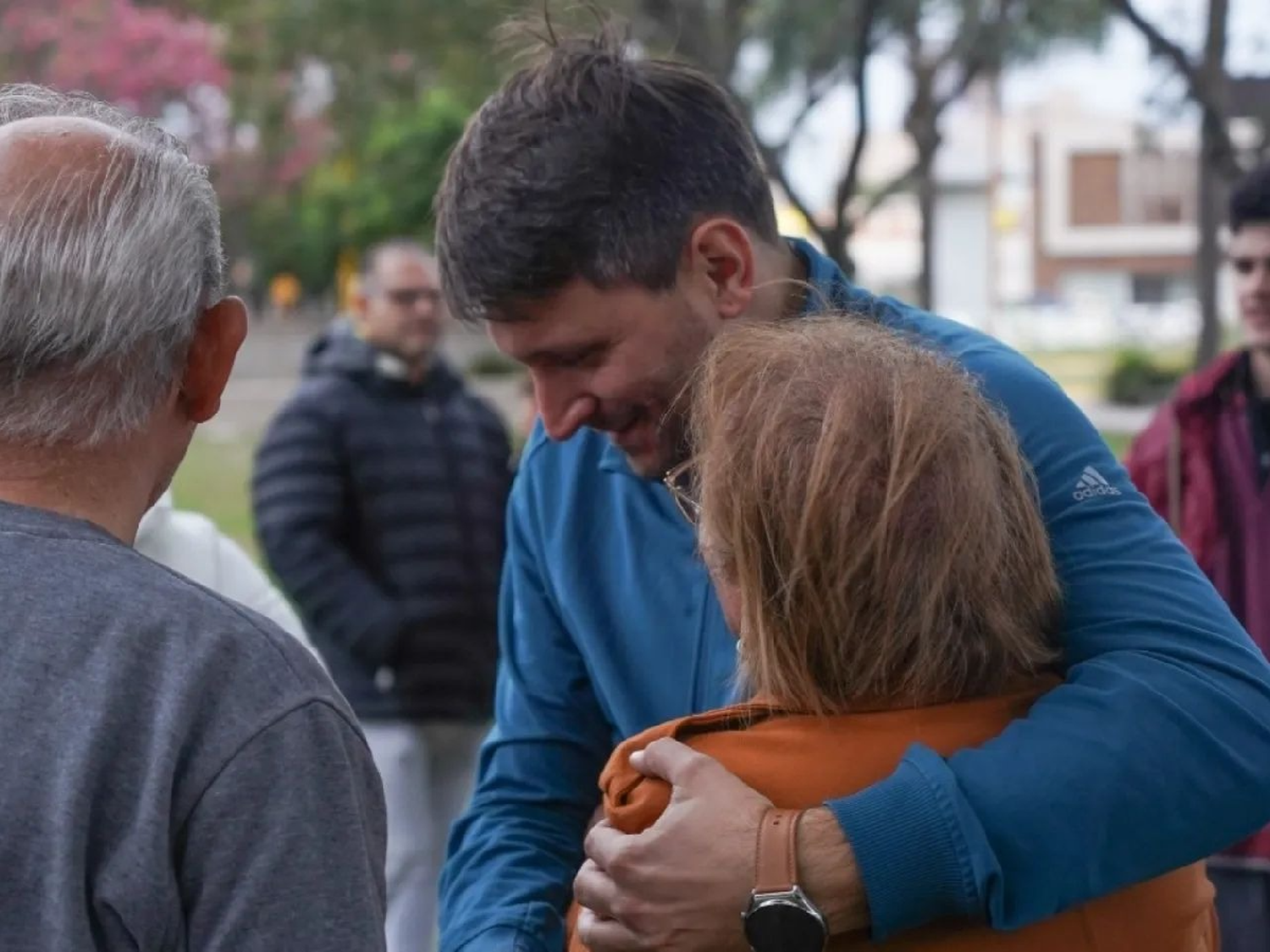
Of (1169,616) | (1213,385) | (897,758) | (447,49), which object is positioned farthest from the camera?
(447,49)

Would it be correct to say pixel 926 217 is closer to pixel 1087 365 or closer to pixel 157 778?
pixel 157 778

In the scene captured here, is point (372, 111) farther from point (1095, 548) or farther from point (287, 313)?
point (287, 313)

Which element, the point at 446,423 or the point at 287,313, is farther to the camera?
the point at 287,313

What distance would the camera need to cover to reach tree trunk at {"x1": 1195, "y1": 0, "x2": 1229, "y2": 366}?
7.67 meters

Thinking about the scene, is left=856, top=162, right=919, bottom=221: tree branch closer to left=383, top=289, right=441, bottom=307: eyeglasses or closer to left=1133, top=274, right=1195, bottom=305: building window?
left=383, top=289, right=441, bottom=307: eyeglasses

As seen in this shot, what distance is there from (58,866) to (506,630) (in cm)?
108

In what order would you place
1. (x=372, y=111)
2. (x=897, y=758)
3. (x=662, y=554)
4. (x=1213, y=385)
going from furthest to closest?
(x=372, y=111) → (x=1213, y=385) → (x=662, y=554) → (x=897, y=758)

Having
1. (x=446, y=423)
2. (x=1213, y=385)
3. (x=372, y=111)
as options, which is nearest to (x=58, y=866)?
(x=1213, y=385)

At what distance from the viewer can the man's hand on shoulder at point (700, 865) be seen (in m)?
1.68

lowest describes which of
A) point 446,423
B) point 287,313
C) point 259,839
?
point 287,313

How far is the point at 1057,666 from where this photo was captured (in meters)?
1.88

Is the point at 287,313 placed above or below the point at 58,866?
below

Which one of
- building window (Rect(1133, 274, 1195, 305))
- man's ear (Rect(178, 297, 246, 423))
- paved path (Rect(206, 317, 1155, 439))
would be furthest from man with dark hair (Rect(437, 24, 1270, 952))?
building window (Rect(1133, 274, 1195, 305))

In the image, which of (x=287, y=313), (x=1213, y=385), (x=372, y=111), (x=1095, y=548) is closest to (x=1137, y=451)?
(x=1213, y=385)
